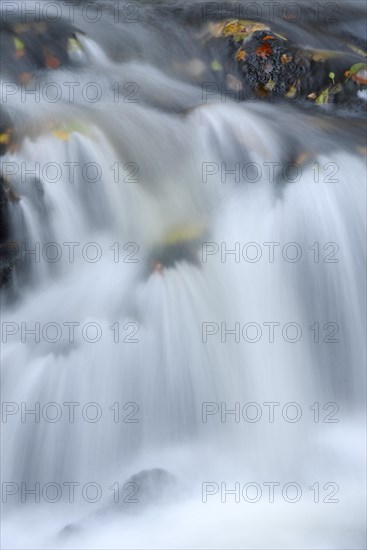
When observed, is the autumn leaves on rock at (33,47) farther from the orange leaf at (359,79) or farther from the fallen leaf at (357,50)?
the fallen leaf at (357,50)

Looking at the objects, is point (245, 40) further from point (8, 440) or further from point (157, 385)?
point (8, 440)

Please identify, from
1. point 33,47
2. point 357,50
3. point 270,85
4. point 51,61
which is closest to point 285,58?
point 270,85

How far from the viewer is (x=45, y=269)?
4.62 m

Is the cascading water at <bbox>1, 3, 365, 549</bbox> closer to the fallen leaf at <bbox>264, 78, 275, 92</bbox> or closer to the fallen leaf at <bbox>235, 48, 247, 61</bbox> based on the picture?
the fallen leaf at <bbox>264, 78, 275, 92</bbox>

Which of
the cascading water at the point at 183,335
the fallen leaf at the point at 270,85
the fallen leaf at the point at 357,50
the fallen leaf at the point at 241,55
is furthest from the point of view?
the fallen leaf at the point at 357,50

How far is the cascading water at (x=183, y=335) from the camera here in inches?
158

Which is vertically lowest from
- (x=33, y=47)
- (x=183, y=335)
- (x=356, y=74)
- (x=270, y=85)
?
(x=183, y=335)

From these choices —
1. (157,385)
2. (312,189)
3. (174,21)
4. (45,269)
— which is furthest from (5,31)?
(157,385)

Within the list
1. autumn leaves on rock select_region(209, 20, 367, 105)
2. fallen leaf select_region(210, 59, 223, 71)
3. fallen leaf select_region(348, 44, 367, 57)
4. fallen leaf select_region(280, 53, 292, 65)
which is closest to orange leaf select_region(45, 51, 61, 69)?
fallen leaf select_region(210, 59, 223, 71)

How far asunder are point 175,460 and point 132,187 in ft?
5.88

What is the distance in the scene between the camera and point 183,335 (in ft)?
14.6

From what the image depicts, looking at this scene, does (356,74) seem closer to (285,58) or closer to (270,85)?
(285,58)

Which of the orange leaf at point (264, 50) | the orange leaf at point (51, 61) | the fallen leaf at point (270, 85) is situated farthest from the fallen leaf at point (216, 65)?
the orange leaf at point (51, 61)

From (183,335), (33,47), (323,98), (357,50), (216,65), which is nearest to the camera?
(183,335)
